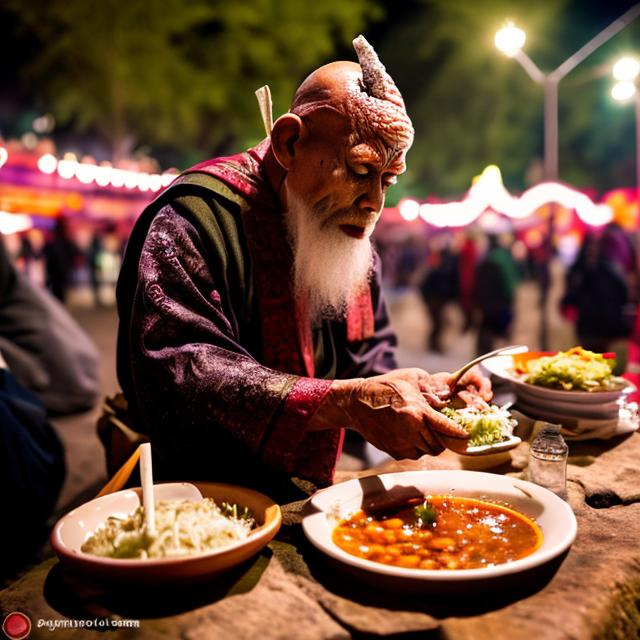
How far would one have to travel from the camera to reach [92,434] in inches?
294

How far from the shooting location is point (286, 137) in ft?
8.38

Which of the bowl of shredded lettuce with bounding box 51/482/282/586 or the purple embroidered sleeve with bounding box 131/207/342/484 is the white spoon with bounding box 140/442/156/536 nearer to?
the bowl of shredded lettuce with bounding box 51/482/282/586

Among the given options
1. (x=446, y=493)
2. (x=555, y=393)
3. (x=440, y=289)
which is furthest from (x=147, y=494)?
(x=440, y=289)

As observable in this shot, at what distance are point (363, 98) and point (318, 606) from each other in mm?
1655

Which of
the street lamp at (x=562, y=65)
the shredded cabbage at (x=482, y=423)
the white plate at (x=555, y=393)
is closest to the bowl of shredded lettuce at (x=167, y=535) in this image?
the shredded cabbage at (x=482, y=423)

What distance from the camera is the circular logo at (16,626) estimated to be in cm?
170

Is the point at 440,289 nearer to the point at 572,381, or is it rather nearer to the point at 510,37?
the point at 510,37

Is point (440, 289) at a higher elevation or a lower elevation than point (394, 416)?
lower

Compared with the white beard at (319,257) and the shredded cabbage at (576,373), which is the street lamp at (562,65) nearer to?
the shredded cabbage at (576,373)

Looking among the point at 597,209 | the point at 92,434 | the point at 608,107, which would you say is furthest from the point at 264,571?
the point at 608,107

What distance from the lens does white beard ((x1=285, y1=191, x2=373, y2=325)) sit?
2662mm

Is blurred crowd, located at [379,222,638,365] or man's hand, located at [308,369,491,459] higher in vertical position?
man's hand, located at [308,369,491,459]

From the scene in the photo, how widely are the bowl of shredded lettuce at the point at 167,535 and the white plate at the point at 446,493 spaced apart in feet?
0.55

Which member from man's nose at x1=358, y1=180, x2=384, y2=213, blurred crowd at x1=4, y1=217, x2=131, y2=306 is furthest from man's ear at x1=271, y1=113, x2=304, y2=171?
blurred crowd at x1=4, y1=217, x2=131, y2=306
